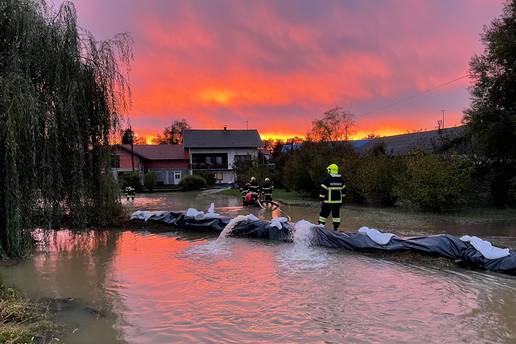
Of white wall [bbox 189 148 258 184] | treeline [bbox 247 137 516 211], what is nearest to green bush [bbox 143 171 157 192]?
white wall [bbox 189 148 258 184]

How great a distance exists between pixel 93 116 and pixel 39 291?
340 cm

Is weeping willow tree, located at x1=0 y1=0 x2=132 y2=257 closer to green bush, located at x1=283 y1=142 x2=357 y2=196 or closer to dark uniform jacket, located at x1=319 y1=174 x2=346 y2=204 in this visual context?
dark uniform jacket, located at x1=319 y1=174 x2=346 y2=204

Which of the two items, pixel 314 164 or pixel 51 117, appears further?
pixel 314 164

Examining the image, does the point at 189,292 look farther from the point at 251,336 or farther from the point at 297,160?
the point at 297,160

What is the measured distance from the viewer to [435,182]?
1822cm

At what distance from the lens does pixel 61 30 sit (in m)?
8.55

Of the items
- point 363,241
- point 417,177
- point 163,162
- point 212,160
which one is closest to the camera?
point 363,241

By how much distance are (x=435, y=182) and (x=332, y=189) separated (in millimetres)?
7117

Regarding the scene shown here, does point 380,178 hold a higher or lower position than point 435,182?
higher

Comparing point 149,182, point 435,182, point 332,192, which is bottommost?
point 332,192

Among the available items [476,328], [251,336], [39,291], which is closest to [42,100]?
[39,291]

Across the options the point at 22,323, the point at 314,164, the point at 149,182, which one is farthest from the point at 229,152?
the point at 22,323

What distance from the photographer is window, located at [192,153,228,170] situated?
2662 inches

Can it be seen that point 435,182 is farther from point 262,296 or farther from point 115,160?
point 262,296
